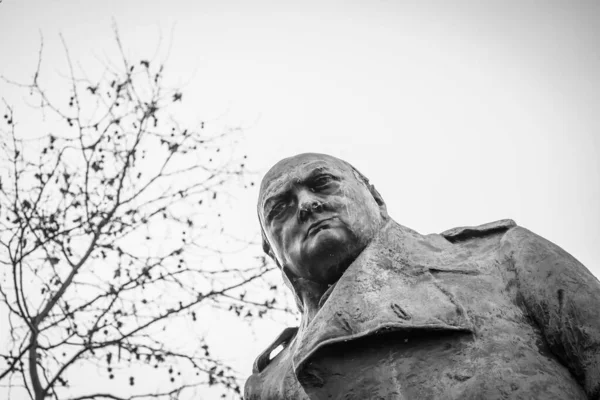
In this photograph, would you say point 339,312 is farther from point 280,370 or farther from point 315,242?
point 280,370

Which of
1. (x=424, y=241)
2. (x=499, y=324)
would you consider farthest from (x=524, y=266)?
(x=424, y=241)

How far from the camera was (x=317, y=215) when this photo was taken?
10.0 ft

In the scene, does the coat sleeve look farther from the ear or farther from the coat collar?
the ear

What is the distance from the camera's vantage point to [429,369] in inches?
88.9

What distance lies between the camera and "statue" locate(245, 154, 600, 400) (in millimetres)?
2191

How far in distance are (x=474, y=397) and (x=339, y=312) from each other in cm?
65

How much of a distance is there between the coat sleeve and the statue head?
78 cm

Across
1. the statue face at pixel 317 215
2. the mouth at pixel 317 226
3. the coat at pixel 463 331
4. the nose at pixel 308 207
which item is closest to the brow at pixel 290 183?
the statue face at pixel 317 215

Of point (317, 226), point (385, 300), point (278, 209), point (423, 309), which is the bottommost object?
point (423, 309)

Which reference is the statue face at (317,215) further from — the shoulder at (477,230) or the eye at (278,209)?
the shoulder at (477,230)

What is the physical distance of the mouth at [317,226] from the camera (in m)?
3.02

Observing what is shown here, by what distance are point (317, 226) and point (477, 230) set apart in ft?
2.61

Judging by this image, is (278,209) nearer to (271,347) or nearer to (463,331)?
(271,347)

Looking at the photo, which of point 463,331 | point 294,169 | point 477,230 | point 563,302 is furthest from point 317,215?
point 563,302
